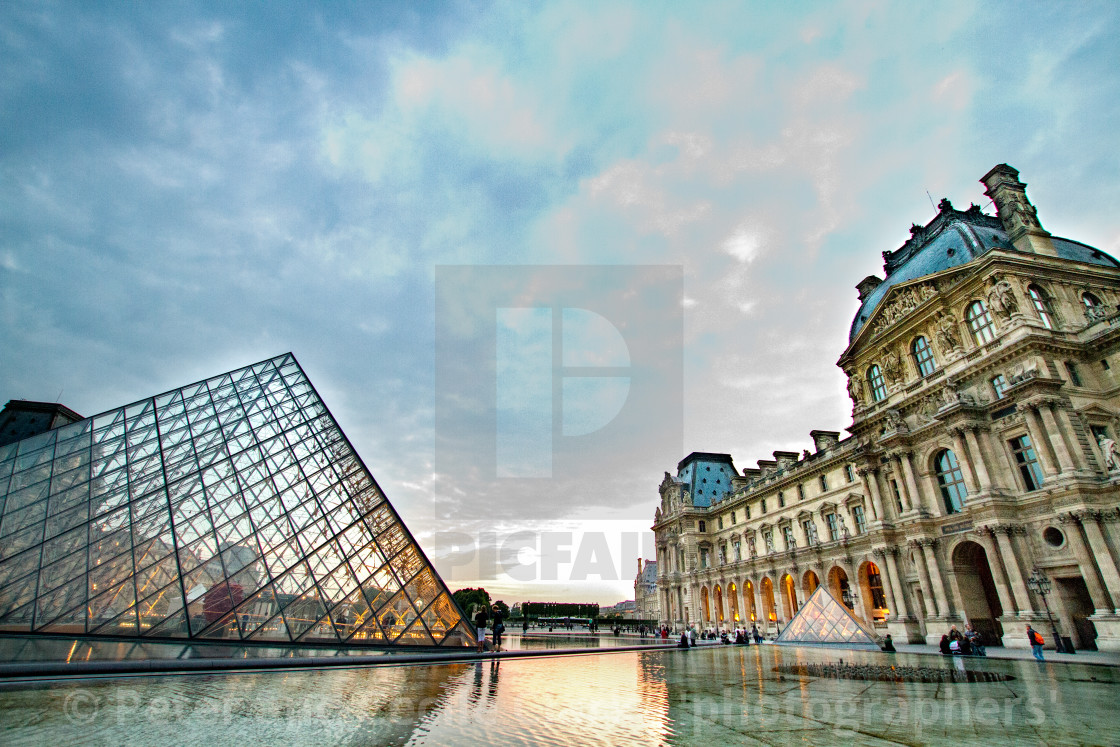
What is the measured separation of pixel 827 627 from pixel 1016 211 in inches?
1028

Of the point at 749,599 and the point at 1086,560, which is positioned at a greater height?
the point at 1086,560

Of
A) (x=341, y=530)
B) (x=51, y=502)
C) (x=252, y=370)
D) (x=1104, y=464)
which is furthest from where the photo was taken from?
(x=252, y=370)

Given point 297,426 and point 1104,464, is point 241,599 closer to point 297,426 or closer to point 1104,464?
point 297,426

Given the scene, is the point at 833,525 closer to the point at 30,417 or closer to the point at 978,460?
the point at 978,460

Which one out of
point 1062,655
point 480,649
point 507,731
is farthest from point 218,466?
point 1062,655

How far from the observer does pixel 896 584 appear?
2939cm

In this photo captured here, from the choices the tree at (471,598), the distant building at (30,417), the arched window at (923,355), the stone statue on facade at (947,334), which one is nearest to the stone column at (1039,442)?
the stone statue on facade at (947,334)

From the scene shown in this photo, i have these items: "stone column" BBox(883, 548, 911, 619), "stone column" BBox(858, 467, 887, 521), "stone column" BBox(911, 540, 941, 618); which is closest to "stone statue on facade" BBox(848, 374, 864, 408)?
"stone column" BBox(858, 467, 887, 521)

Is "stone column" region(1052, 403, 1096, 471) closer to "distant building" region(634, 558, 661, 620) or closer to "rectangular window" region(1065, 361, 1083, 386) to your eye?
"rectangular window" region(1065, 361, 1083, 386)

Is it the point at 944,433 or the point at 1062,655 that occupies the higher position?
the point at 944,433

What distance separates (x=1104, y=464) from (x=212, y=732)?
32.1 meters

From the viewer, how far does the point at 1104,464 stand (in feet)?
71.4

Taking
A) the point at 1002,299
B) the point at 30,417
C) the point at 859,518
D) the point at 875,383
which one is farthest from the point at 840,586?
the point at 30,417

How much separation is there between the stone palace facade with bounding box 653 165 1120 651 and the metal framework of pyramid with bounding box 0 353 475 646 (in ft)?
82.4
